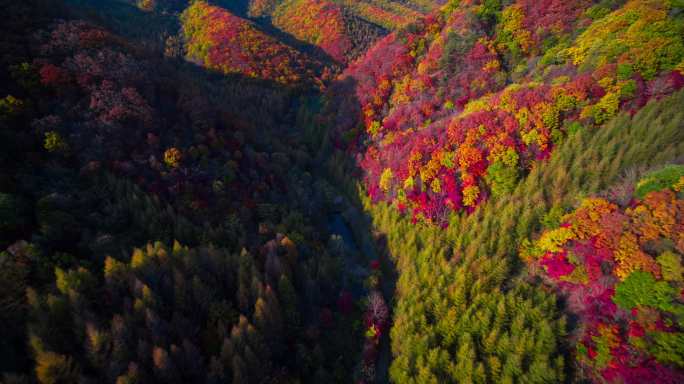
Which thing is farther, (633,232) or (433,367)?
(433,367)

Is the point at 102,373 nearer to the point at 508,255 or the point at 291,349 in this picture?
the point at 291,349

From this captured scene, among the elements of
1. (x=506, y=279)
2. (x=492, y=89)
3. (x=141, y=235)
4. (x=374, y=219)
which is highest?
(x=492, y=89)

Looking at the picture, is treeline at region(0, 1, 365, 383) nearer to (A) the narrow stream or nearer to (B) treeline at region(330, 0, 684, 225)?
(A) the narrow stream

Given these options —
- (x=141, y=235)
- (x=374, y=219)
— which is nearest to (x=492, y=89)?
(x=374, y=219)

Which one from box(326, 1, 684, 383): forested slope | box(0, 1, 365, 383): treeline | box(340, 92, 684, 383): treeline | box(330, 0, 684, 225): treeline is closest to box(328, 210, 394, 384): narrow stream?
box(0, 1, 365, 383): treeline

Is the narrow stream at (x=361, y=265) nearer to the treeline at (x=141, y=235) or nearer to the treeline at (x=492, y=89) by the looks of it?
the treeline at (x=141, y=235)

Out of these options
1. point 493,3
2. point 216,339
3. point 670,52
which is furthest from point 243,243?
point 493,3

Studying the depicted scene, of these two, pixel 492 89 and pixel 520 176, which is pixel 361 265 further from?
pixel 492 89

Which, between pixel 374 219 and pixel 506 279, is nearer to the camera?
pixel 506 279
